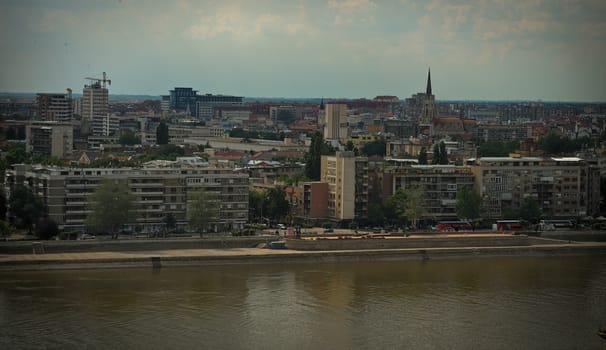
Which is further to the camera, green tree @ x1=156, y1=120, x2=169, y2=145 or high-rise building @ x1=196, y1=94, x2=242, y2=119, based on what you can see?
high-rise building @ x1=196, y1=94, x2=242, y2=119

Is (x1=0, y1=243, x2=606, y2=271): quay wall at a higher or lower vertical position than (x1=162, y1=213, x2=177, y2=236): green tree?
lower

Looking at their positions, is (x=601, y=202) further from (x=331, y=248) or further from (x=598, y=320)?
(x=598, y=320)

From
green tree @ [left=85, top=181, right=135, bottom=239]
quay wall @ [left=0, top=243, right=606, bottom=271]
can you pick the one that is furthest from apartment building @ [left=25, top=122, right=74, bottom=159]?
quay wall @ [left=0, top=243, right=606, bottom=271]

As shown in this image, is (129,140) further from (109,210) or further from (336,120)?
(109,210)

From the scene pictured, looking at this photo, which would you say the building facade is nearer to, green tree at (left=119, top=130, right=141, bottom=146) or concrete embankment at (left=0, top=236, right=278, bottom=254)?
green tree at (left=119, top=130, right=141, bottom=146)

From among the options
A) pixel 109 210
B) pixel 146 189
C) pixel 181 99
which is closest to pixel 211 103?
pixel 181 99

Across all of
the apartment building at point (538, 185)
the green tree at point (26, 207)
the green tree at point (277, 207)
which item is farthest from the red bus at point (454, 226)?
the green tree at point (26, 207)
